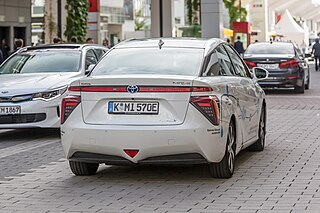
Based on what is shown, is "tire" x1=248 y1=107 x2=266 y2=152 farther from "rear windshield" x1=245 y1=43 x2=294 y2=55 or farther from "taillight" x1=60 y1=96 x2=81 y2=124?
"rear windshield" x1=245 y1=43 x2=294 y2=55

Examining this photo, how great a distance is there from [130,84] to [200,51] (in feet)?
4.37

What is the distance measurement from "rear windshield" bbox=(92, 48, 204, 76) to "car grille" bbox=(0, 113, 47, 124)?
356 cm

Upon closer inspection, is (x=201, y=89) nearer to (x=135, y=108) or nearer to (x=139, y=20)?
(x=135, y=108)

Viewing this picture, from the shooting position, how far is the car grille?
1318cm

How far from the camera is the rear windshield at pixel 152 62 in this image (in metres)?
9.31

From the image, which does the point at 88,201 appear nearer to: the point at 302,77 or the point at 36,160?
the point at 36,160

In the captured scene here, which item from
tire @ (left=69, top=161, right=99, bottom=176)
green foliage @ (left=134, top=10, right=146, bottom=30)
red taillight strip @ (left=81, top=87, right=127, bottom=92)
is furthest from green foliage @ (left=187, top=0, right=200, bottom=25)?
red taillight strip @ (left=81, top=87, right=127, bottom=92)

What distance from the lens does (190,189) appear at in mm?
8711

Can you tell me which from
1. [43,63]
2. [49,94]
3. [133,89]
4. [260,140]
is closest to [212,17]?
[43,63]

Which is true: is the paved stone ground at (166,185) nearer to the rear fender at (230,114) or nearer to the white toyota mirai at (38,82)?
the rear fender at (230,114)

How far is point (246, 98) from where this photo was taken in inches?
410

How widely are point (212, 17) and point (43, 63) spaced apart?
77.7 feet

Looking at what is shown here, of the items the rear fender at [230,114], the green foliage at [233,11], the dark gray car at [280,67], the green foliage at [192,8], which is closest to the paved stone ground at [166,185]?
the rear fender at [230,114]

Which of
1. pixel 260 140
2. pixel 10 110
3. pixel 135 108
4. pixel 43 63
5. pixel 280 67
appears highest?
pixel 43 63
